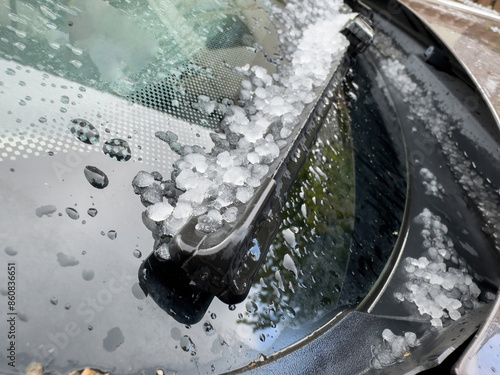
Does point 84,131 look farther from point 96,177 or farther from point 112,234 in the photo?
point 112,234

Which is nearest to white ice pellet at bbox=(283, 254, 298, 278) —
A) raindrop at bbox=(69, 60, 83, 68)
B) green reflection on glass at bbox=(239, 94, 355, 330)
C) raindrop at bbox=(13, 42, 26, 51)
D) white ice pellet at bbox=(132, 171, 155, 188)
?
green reflection on glass at bbox=(239, 94, 355, 330)

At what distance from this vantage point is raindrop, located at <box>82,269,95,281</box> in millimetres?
927

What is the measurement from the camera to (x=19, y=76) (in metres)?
1.05

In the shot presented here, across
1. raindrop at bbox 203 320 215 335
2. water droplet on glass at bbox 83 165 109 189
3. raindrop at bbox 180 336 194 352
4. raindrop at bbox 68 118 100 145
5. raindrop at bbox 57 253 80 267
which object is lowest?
raindrop at bbox 180 336 194 352

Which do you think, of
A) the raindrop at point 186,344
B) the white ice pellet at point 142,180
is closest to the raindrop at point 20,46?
the white ice pellet at point 142,180

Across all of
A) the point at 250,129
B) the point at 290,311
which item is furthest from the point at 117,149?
the point at 290,311

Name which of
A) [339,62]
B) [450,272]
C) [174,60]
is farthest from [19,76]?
[450,272]

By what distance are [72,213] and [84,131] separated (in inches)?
10.1

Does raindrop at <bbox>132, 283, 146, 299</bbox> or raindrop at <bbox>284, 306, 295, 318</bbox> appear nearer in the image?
raindrop at <bbox>132, 283, 146, 299</bbox>

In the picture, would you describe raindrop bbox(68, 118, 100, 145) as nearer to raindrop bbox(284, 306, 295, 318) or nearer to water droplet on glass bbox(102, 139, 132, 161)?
water droplet on glass bbox(102, 139, 132, 161)

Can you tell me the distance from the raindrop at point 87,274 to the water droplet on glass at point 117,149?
336 mm

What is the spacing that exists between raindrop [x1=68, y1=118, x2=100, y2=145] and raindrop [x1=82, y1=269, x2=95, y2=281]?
37 centimetres

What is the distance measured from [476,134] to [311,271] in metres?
1.38

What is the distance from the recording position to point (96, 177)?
105cm
